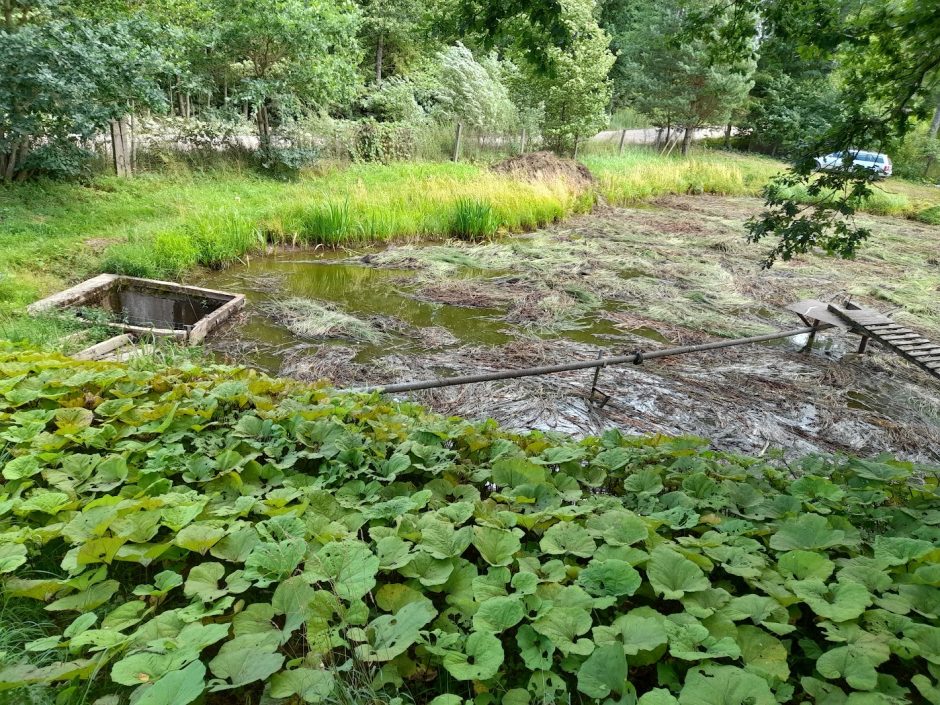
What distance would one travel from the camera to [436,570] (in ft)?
4.87

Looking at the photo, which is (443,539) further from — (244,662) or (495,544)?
(244,662)

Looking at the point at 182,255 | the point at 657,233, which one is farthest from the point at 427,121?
the point at 182,255

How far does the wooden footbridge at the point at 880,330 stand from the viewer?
17.9ft

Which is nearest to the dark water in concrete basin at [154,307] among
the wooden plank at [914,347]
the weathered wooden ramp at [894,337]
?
the weathered wooden ramp at [894,337]

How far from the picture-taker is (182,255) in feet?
24.8

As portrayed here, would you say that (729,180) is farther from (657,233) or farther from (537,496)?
(537,496)

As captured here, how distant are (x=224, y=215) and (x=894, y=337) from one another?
9039 mm

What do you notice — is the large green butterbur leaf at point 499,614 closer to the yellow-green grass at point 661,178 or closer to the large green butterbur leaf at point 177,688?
the large green butterbur leaf at point 177,688

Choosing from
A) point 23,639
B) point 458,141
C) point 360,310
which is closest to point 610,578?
point 23,639

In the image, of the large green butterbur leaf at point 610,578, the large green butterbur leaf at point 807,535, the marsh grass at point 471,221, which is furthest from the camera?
the marsh grass at point 471,221

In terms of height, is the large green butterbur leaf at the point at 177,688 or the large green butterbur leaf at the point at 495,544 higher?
the large green butterbur leaf at the point at 177,688

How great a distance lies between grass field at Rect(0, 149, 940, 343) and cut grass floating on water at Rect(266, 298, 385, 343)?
1746 mm

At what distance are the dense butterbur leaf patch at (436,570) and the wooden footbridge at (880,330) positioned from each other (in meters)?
3.99

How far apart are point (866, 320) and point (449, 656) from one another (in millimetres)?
6589
